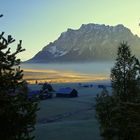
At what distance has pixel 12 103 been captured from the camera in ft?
42.5

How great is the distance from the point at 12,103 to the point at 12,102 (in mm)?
36

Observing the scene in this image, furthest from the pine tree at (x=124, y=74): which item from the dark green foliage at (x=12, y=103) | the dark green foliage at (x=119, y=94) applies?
the dark green foliage at (x=12, y=103)

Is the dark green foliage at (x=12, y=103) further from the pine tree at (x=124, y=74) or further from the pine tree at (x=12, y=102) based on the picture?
the pine tree at (x=124, y=74)

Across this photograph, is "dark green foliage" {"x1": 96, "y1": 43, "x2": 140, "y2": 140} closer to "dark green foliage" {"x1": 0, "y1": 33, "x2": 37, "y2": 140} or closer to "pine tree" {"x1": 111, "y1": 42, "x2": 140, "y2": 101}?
"pine tree" {"x1": 111, "y1": 42, "x2": 140, "y2": 101}

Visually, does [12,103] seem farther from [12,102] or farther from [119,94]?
[119,94]

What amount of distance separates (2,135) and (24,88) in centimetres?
203

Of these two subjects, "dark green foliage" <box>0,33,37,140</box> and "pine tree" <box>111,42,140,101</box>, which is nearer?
"dark green foliage" <box>0,33,37,140</box>

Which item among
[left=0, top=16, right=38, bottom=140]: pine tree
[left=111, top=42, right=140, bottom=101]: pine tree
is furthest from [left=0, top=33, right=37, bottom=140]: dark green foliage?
[left=111, top=42, right=140, bottom=101]: pine tree

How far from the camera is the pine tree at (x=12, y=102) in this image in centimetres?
1271

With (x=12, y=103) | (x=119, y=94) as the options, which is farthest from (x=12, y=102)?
(x=119, y=94)

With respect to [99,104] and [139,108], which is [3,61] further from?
[99,104]

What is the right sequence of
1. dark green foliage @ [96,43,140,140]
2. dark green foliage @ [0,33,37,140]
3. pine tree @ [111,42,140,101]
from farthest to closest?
pine tree @ [111,42,140,101], dark green foliage @ [96,43,140,140], dark green foliage @ [0,33,37,140]

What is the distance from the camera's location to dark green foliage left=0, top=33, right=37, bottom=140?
41.7 feet

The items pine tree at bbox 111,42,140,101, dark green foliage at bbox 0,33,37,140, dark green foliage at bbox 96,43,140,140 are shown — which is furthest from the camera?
pine tree at bbox 111,42,140,101
